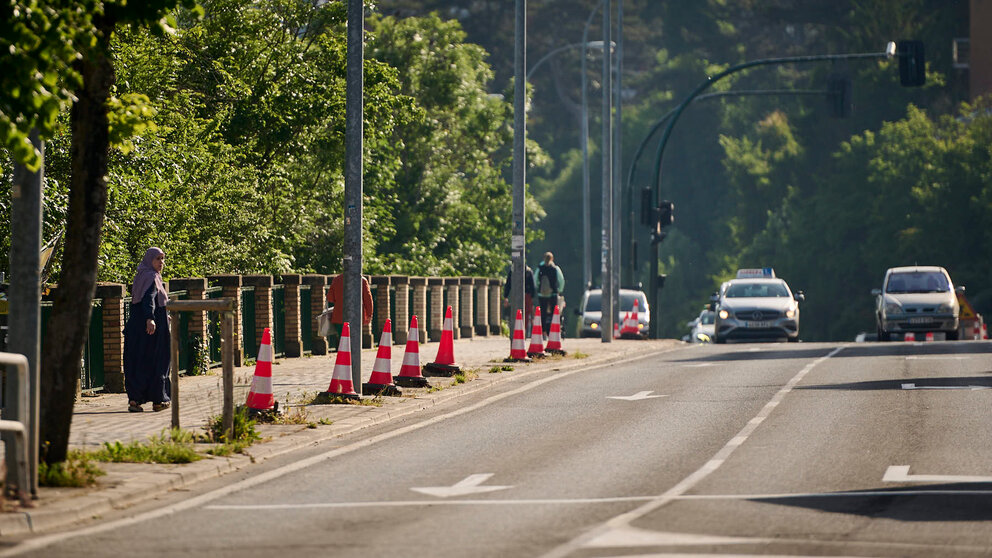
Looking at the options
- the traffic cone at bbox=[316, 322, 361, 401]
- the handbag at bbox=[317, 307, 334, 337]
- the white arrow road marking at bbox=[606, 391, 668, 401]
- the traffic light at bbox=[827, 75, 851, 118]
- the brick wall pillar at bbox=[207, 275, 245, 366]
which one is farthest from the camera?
the traffic light at bbox=[827, 75, 851, 118]

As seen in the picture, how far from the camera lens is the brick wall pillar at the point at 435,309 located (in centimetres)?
3706

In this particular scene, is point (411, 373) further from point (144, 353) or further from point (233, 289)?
point (144, 353)

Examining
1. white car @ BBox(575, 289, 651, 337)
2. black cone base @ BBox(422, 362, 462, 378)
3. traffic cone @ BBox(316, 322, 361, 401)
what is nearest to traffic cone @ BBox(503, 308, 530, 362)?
black cone base @ BBox(422, 362, 462, 378)

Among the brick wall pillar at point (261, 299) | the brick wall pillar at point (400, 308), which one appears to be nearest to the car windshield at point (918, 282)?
the brick wall pillar at point (400, 308)

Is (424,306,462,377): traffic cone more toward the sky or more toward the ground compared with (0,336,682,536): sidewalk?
more toward the sky

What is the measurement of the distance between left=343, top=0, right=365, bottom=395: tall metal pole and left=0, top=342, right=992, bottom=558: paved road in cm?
166

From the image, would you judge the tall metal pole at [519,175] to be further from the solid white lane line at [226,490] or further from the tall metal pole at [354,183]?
the tall metal pole at [354,183]

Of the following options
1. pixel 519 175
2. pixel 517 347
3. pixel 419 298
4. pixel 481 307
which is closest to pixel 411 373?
pixel 517 347

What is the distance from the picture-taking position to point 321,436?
15.7 m

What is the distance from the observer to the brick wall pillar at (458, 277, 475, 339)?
41.0 m

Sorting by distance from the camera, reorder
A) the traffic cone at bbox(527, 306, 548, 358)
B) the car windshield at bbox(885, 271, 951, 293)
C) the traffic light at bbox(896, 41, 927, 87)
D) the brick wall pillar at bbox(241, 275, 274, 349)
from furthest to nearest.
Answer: the car windshield at bbox(885, 271, 951, 293)
the traffic light at bbox(896, 41, 927, 87)
the traffic cone at bbox(527, 306, 548, 358)
the brick wall pillar at bbox(241, 275, 274, 349)

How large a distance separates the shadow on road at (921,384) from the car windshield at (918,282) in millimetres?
16619

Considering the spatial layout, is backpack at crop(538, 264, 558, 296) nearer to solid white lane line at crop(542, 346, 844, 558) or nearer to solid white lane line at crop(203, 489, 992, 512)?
A: solid white lane line at crop(542, 346, 844, 558)

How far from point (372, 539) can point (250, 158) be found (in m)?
24.3
